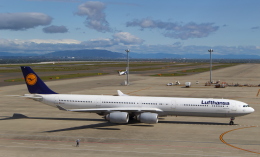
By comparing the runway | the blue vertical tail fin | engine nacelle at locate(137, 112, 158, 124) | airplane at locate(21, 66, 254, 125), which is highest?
the blue vertical tail fin

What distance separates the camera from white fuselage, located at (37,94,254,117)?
38312 mm

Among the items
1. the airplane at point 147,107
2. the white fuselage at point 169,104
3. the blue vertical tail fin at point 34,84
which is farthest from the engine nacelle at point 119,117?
the blue vertical tail fin at point 34,84

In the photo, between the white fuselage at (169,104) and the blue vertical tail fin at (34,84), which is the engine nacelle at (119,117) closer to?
the white fuselage at (169,104)

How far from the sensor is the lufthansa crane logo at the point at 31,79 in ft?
142

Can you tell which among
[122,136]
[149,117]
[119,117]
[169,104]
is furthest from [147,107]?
[122,136]

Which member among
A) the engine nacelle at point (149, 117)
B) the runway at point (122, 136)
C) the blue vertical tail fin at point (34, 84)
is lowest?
the runway at point (122, 136)

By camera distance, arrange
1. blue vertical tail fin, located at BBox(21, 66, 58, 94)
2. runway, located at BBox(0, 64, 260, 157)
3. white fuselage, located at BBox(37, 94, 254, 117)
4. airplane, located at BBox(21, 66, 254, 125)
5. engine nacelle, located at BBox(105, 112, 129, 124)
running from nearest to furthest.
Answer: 1. runway, located at BBox(0, 64, 260, 157)
2. engine nacelle, located at BBox(105, 112, 129, 124)
3. airplane, located at BBox(21, 66, 254, 125)
4. white fuselage, located at BBox(37, 94, 254, 117)
5. blue vertical tail fin, located at BBox(21, 66, 58, 94)

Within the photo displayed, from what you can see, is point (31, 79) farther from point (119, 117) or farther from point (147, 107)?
point (147, 107)

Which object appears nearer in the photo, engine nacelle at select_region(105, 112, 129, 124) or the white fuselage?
engine nacelle at select_region(105, 112, 129, 124)

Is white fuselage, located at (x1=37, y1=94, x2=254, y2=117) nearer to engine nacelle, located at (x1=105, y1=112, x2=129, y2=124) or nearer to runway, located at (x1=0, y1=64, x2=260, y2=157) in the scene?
runway, located at (x1=0, y1=64, x2=260, y2=157)

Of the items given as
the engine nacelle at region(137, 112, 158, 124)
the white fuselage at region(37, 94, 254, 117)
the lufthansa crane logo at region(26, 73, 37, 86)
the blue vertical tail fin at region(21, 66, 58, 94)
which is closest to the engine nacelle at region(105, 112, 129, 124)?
the engine nacelle at region(137, 112, 158, 124)

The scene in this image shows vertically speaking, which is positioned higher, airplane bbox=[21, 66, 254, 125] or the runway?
airplane bbox=[21, 66, 254, 125]

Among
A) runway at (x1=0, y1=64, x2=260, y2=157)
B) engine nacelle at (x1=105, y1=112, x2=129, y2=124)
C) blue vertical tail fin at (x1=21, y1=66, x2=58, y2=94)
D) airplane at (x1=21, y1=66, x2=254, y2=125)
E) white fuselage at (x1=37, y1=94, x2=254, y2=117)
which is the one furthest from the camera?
blue vertical tail fin at (x1=21, y1=66, x2=58, y2=94)

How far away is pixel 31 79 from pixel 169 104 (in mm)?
20461
